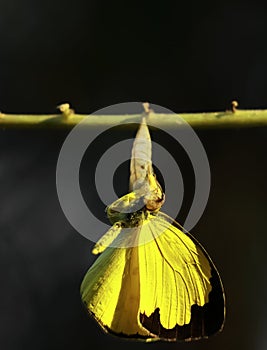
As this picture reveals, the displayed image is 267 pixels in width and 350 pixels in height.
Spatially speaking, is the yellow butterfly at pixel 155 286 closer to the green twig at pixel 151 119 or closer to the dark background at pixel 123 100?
the green twig at pixel 151 119

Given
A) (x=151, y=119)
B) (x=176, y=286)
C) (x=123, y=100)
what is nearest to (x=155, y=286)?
(x=176, y=286)

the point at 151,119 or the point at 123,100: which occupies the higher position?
the point at 123,100

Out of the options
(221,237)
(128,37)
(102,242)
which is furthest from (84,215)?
(102,242)

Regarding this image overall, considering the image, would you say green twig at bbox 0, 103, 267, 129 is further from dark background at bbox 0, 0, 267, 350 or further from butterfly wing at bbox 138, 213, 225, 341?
dark background at bbox 0, 0, 267, 350

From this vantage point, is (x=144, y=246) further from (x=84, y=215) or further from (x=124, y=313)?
(x=84, y=215)

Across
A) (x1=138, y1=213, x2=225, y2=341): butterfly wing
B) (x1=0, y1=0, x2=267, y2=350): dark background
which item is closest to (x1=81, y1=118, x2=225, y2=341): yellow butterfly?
(x1=138, y1=213, x2=225, y2=341): butterfly wing

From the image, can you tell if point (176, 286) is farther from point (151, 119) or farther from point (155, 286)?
point (151, 119)

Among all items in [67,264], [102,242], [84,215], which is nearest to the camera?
[102,242]
